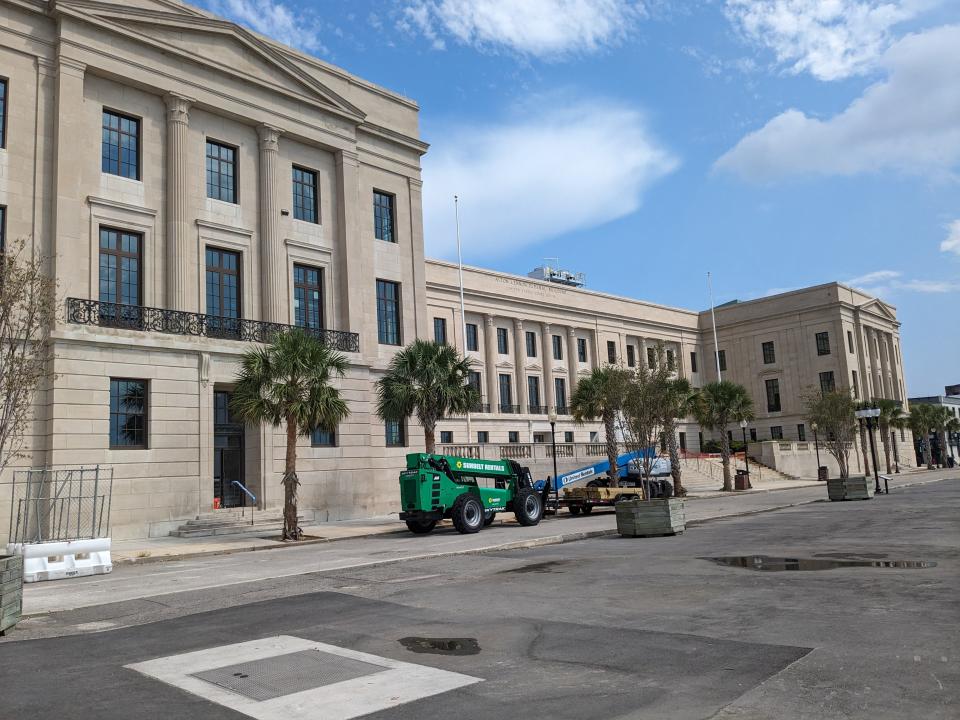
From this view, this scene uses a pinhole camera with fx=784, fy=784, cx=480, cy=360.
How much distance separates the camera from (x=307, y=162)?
33.7 metres

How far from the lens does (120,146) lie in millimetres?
27734

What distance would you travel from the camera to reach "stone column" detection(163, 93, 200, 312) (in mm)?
27812

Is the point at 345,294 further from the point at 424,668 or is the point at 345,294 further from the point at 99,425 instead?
the point at 424,668

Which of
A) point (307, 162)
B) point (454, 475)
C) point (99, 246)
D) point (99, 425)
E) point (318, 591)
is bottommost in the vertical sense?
point (318, 591)

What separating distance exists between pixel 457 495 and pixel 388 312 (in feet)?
44.5

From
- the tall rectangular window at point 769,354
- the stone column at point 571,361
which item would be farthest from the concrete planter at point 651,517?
the tall rectangular window at point 769,354

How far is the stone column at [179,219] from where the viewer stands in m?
27.8

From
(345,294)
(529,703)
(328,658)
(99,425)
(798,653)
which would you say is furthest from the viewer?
(345,294)

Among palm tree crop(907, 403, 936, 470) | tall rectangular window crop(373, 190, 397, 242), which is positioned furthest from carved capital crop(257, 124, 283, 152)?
palm tree crop(907, 403, 936, 470)

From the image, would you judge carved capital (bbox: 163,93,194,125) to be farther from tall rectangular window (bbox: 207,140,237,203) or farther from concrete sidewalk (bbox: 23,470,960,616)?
concrete sidewalk (bbox: 23,470,960,616)

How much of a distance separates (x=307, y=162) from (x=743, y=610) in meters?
28.9

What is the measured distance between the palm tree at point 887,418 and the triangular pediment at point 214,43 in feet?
195

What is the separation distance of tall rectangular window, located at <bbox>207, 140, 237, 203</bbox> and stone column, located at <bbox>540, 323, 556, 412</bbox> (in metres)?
38.3

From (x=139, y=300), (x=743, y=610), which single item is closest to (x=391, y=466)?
(x=139, y=300)
